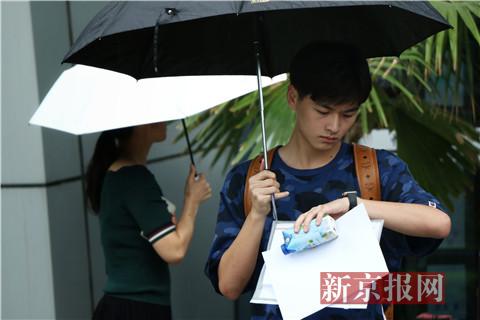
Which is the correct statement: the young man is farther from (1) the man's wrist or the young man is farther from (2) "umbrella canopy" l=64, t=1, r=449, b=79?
(2) "umbrella canopy" l=64, t=1, r=449, b=79

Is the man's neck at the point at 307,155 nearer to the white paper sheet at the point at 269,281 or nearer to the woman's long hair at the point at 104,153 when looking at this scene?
the white paper sheet at the point at 269,281

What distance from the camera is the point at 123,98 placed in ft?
8.83

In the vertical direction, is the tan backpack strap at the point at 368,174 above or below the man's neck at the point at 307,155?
A: below

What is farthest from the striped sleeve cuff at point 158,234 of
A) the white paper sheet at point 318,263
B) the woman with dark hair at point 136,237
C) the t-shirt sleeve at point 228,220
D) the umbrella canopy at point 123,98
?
the white paper sheet at point 318,263

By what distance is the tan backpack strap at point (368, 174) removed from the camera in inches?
70.1

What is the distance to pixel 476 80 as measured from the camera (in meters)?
3.42

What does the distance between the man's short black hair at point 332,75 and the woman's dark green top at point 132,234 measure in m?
1.07

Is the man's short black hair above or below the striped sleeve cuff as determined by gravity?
above

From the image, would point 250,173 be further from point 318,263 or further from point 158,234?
point 158,234

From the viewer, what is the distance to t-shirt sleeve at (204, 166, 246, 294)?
73.9 inches

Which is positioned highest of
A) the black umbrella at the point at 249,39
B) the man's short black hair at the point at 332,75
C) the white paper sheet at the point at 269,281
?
the black umbrella at the point at 249,39

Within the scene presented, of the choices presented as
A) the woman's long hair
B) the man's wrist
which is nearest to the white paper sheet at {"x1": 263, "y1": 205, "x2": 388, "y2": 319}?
the man's wrist

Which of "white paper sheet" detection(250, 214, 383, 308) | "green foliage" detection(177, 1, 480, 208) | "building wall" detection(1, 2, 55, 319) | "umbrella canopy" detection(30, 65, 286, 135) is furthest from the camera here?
"building wall" detection(1, 2, 55, 319)

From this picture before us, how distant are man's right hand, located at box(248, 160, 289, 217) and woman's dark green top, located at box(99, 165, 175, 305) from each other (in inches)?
39.8
